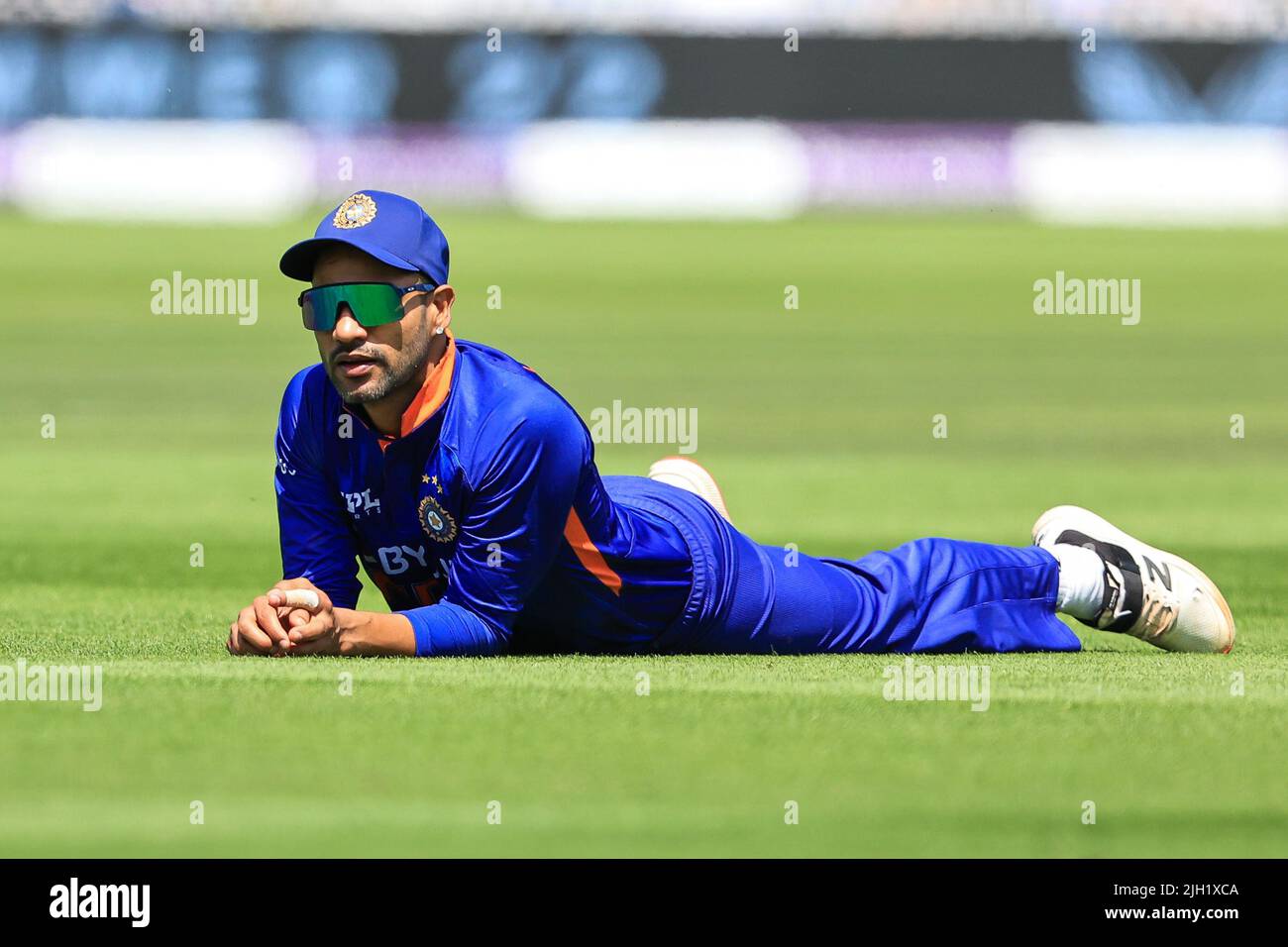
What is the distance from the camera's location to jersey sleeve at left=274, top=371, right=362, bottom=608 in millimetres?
6836

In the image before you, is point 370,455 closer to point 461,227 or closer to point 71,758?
point 71,758

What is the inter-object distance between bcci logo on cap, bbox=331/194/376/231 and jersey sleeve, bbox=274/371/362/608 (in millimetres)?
590

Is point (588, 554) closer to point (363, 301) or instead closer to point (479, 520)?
point (479, 520)

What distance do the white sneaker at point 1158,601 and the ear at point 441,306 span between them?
8.17 ft

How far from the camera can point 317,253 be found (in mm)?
6516

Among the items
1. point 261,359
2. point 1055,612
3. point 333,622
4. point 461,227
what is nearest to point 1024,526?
point 1055,612

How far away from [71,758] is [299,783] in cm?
64

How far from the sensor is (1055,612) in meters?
7.76

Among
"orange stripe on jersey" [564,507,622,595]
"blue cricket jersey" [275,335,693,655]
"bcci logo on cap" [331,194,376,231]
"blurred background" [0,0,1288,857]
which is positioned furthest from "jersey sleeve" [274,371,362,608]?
"orange stripe on jersey" [564,507,622,595]

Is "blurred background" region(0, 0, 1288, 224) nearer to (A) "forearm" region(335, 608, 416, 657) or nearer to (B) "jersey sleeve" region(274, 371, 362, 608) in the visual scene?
(B) "jersey sleeve" region(274, 371, 362, 608)

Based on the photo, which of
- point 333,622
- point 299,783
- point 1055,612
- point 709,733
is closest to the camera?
point 299,783

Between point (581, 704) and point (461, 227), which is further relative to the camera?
point (461, 227)

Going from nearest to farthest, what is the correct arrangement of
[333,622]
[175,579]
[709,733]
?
[709,733]
[333,622]
[175,579]
